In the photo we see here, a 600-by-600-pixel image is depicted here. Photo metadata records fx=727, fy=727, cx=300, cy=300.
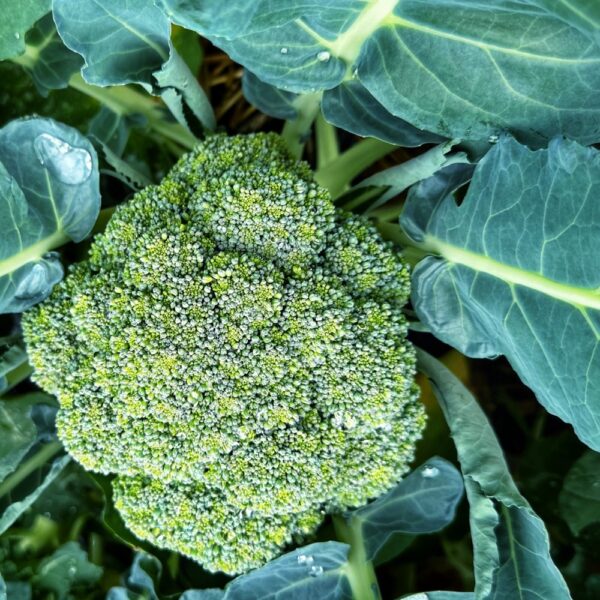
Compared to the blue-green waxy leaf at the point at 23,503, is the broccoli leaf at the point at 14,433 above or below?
above

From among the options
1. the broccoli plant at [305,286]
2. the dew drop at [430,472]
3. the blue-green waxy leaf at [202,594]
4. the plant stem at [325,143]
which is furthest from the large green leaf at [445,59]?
the blue-green waxy leaf at [202,594]

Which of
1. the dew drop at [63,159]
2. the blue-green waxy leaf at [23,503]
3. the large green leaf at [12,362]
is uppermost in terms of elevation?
the dew drop at [63,159]

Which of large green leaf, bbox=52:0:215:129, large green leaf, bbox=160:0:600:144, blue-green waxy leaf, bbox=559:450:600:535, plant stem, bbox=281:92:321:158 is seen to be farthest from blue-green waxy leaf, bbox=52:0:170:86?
blue-green waxy leaf, bbox=559:450:600:535

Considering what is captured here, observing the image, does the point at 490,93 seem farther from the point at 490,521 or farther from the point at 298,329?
the point at 490,521

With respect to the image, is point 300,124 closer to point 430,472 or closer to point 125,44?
point 125,44

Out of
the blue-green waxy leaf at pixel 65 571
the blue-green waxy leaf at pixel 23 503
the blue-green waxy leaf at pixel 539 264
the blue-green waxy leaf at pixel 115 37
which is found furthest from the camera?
the blue-green waxy leaf at pixel 65 571

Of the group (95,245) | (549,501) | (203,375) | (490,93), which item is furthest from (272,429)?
(549,501)

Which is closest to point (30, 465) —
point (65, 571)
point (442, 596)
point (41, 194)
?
point (65, 571)

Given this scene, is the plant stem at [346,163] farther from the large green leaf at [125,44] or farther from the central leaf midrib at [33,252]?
the central leaf midrib at [33,252]

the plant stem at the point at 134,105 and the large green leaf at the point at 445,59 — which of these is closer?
the large green leaf at the point at 445,59
